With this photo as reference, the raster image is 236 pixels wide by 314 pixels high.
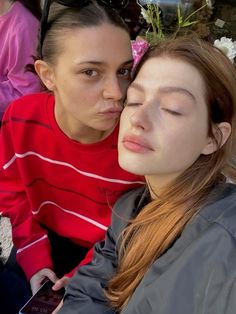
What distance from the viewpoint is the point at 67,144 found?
4.89 ft

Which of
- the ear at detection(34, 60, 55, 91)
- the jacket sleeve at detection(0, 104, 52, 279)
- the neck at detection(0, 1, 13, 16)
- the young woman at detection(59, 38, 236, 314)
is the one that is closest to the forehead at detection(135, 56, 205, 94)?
the young woman at detection(59, 38, 236, 314)

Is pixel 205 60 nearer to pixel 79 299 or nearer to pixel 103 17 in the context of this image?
pixel 103 17

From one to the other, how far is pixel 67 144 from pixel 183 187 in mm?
487

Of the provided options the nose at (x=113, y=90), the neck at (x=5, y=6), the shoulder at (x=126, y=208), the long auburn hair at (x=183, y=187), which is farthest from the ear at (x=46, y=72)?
the neck at (x=5, y=6)

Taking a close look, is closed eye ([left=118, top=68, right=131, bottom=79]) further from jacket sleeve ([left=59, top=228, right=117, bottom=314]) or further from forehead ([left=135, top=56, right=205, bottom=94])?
jacket sleeve ([left=59, top=228, right=117, bottom=314])

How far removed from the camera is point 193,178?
1.17 m

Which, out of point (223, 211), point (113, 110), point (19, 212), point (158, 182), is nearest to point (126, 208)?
point (158, 182)

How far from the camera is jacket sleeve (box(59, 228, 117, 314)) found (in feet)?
4.09

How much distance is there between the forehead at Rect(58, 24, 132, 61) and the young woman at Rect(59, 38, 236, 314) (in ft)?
0.30

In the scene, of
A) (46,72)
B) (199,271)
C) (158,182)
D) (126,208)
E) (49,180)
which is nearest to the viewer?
(199,271)

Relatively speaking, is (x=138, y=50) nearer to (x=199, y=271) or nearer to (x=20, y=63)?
(x=199, y=271)

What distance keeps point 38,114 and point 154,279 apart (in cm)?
77

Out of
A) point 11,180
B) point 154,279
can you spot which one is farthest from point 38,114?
point 154,279

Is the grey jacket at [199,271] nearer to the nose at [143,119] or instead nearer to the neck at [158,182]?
the neck at [158,182]
